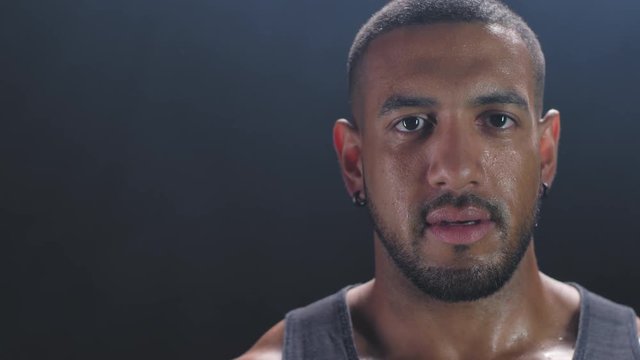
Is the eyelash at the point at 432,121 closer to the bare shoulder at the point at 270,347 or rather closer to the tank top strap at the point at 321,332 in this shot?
the tank top strap at the point at 321,332

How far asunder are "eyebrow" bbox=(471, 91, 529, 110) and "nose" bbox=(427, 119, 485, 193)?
2.7 inches

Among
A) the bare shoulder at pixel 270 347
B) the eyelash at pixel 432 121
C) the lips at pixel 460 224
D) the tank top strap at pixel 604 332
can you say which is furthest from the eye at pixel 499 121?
the bare shoulder at pixel 270 347

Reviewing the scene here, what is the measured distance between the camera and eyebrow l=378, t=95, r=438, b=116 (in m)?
2.65

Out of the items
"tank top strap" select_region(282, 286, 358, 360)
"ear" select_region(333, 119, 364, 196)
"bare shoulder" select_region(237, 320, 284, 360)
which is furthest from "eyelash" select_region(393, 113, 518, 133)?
"bare shoulder" select_region(237, 320, 284, 360)

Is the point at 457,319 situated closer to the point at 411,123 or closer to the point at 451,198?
the point at 451,198

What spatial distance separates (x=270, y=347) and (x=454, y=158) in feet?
2.62

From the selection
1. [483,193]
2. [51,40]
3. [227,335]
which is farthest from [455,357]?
[51,40]

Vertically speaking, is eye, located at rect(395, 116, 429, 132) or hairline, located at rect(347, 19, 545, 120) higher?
hairline, located at rect(347, 19, 545, 120)

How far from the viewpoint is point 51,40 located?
11.9 feet

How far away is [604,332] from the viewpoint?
2855 mm

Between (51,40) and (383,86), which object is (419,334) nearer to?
(383,86)

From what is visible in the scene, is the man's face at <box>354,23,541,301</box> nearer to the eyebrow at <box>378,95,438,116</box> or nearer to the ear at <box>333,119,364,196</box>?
Result: the eyebrow at <box>378,95,438,116</box>

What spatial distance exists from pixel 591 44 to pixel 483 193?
121 cm

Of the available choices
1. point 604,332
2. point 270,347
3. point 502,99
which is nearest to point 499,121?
point 502,99
